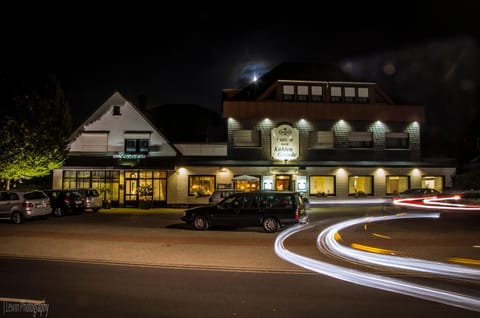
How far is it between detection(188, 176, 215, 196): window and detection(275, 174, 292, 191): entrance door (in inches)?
209

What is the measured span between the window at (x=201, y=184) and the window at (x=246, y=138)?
3.77m

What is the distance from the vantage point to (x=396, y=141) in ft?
113

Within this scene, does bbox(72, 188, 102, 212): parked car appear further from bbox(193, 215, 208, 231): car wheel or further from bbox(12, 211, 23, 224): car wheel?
bbox(193, 215, 208, 231): car wheel

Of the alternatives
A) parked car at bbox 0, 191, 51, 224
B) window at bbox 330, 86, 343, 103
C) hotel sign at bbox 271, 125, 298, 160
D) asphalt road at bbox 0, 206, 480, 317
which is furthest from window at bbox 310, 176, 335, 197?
parked car at bbox 0, 191, 51, 224

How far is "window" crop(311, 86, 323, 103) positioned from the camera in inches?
1363

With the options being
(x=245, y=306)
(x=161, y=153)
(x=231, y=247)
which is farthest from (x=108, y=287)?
(x=161, y=153)

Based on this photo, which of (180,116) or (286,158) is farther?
(180,116)

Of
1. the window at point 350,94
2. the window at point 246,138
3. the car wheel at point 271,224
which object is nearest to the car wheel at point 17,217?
the car wheel at point 271,224

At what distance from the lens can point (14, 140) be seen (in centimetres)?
2655

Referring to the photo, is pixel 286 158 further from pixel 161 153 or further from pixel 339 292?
pixel 339 292

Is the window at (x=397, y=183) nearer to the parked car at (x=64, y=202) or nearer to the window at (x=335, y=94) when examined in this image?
the window at (x=335, y=94)

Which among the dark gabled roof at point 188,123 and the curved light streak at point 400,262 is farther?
the dark gabled roof at point 188,123

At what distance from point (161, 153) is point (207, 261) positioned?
2212cm

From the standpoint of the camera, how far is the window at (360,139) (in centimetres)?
3400
